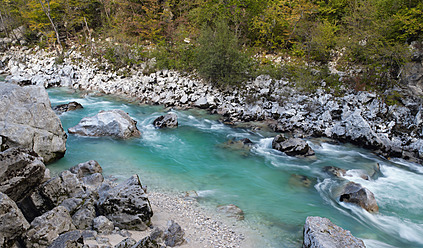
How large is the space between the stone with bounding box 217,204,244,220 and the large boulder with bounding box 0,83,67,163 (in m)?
7.56

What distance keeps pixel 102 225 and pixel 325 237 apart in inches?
221

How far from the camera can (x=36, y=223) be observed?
536 centimetres

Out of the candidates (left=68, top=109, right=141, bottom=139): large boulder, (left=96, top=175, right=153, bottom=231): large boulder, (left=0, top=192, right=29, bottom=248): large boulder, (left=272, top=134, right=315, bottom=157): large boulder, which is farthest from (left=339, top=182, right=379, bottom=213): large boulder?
(left=68, top=109, right=141, bottom=139): large boulder

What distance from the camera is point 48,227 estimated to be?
532 centimetres

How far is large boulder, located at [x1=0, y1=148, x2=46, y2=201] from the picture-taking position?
18.3 ft

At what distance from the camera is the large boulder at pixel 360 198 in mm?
8742

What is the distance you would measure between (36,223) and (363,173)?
1209cm

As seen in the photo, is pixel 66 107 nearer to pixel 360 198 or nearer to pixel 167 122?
pixel 167 122

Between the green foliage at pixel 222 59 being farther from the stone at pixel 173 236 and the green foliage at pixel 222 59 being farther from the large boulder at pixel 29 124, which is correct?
the stone at pixel 173 236

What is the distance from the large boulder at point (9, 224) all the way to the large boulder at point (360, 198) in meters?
9.75

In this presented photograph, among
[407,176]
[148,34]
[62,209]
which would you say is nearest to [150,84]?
[148,34]

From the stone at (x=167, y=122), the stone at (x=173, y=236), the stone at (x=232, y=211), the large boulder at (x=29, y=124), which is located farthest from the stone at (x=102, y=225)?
the stone at (x=167, y=122)

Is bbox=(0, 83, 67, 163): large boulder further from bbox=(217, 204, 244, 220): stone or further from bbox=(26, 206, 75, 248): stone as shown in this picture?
bbox=(217, 204, 244, 220): stone

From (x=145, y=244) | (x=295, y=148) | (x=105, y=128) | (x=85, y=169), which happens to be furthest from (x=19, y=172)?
(x=295, y=148)
